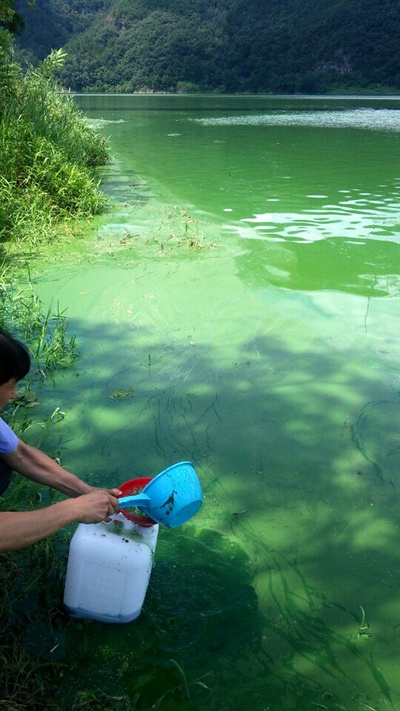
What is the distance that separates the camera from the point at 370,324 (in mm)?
4461

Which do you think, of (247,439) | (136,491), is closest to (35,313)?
(247,439)

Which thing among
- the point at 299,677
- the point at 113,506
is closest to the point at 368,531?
the point at 299,677

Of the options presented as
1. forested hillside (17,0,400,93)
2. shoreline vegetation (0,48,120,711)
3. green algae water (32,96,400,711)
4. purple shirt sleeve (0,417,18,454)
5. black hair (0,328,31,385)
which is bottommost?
green algae water (32,96,400,711)

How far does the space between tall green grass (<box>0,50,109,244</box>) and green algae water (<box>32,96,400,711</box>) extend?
0.41 m

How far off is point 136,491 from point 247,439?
1.18 m

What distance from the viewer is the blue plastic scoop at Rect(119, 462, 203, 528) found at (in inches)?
70.2

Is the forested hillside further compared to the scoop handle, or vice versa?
the forested hillside

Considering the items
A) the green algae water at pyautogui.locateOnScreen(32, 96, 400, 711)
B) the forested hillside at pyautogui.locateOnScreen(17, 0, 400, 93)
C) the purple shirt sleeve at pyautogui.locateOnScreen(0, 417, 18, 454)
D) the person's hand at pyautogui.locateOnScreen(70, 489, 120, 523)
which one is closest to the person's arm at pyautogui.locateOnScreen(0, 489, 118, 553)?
the person's hand at pyautogui.locateOnScreen(70, 489, 120, 523)

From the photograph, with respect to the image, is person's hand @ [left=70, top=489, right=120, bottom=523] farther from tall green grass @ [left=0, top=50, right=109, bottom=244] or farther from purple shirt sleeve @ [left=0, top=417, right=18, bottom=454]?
tall green grass @ [left=0, top=50, right=109, bottom=244]

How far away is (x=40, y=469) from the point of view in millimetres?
1969

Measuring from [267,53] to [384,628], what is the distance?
75.7m

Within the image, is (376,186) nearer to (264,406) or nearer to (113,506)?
(264,406)

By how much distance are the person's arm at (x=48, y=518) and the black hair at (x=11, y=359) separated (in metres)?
0.38

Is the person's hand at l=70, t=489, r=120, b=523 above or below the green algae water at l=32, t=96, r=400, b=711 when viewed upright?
above
